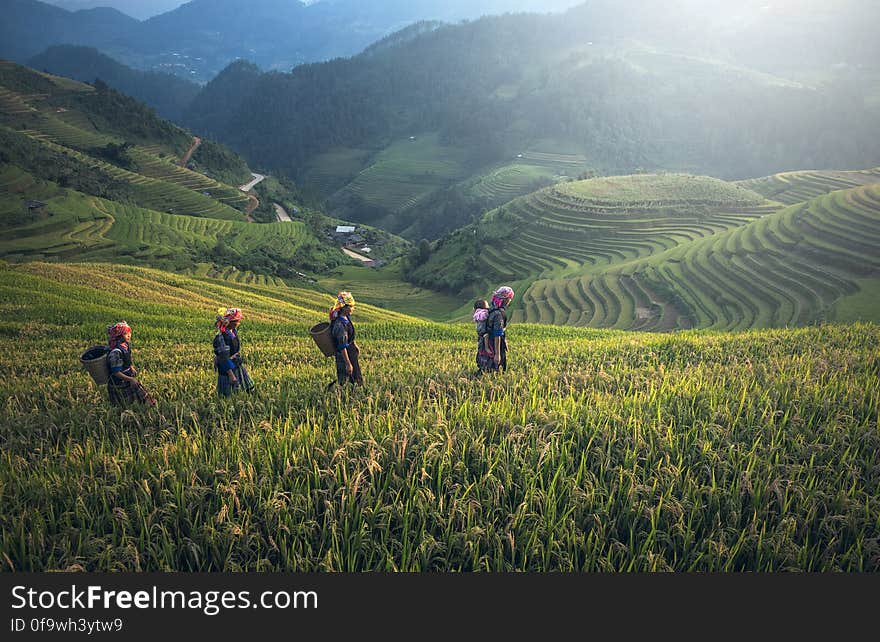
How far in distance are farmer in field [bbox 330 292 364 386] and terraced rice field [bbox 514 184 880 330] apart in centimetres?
3685

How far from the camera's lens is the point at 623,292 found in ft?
158

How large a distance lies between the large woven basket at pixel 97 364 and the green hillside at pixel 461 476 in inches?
19.9

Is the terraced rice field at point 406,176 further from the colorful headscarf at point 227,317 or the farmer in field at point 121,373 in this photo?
the farmer in field at point 121,373

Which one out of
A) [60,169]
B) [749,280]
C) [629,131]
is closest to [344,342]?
[749,280]

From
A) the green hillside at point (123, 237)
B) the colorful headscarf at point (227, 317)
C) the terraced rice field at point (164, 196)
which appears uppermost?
the terraced rice field at point (164, 196)

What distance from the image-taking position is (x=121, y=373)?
6.25 metres

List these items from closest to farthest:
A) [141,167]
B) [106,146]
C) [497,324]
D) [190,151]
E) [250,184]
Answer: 1. [497,324]
2. [106,146]
3. [141,167]
4. [190,151]
5. [250,184]

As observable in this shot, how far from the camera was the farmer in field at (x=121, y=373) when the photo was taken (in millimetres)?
6227

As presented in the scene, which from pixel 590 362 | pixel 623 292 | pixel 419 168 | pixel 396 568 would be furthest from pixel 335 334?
pixel 419 168

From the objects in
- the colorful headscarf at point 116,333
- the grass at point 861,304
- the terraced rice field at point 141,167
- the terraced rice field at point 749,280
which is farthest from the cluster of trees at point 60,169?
the grass at point 861,304

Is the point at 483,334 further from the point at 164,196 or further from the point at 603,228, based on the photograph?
the point at 164,196

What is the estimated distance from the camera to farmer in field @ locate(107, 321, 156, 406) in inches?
245

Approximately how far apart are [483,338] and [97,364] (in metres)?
5.61

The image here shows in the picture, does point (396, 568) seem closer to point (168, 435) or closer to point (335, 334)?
point (168, 435)
